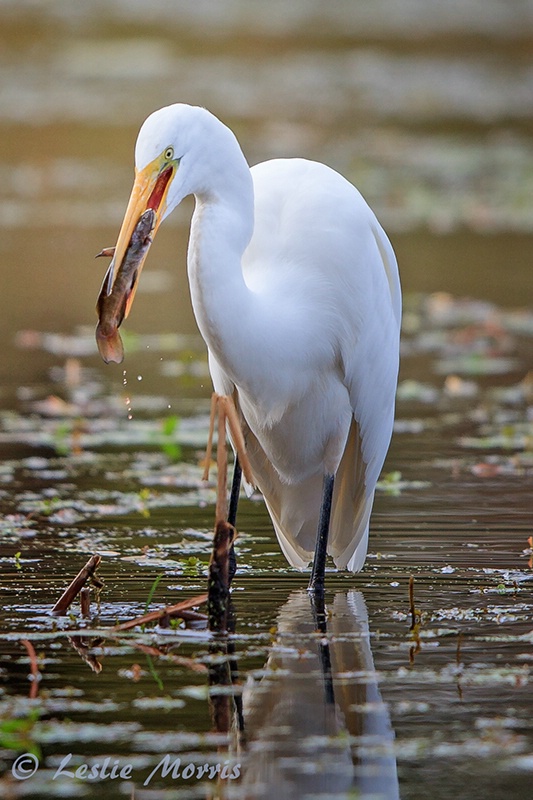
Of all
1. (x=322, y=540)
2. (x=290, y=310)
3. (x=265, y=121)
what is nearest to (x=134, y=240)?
(x=290, y=310)

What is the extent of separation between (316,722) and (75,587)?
3.46ft

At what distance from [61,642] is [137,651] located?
9.3 inches

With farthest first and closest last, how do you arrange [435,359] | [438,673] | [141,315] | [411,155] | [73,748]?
1. [411,155]
2. [141,315]
3. [435,359]
4. [438,673]
5. [73,748]

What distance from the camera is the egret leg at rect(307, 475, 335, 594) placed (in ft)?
16.9

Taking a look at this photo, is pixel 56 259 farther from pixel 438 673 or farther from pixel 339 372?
pixel 438 673

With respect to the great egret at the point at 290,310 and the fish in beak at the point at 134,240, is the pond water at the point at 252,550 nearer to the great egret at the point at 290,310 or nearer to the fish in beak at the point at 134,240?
the great egret at the point at 290,310

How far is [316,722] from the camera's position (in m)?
3.88

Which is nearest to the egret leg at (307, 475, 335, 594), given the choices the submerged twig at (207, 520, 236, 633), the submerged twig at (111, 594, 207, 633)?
the submerged twig at (207, 520, 236, 633)

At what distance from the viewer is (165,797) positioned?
3.39 metres

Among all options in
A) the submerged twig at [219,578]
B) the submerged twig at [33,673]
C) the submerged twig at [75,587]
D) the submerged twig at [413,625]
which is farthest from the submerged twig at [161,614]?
the submerged twig at [413,625]

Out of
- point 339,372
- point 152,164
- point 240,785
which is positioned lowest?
point 240,785

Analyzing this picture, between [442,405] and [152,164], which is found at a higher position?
[152,164]

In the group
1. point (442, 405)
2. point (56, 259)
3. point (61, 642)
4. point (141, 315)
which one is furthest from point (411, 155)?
point (61, 642)

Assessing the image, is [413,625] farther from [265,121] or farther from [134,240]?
[265,121]
